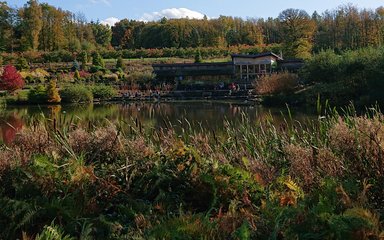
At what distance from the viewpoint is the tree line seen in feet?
177

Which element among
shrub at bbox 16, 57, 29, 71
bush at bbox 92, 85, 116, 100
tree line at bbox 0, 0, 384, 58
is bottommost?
bush at bbox 92, 85, 116, 100

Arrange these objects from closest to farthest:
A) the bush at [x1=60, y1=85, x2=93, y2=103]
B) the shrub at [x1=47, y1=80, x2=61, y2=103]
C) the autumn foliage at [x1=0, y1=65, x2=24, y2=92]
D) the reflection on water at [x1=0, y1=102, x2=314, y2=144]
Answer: the reflection on water at [x1=0, y1=102, x2=314, y2=144] → the shrub at [x1=47, y1=80, x2=61, y2=103] → the bush at [x1=60, y1=85, x2=93, y2=103] → the autumn foliage at [x1=0, y1=65, x2=24, y2=92]

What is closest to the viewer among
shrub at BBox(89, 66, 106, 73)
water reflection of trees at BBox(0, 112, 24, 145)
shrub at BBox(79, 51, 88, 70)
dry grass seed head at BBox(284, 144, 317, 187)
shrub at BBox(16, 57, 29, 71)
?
dry grass seed head at BBox(284, 144, 317, 187)

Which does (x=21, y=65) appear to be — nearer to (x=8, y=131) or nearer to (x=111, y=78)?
(x=111, y=78)

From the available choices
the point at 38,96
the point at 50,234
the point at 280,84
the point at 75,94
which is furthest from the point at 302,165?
the point at 38,96

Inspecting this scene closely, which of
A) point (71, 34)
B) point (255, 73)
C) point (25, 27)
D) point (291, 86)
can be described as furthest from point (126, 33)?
point (291, 86)

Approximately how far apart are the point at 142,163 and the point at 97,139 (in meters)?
0.84

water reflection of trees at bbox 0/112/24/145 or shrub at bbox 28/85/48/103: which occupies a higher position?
water reflection of trees at bbox 0/112/24/145

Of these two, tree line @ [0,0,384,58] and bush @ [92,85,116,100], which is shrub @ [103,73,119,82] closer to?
bush @ [92,85,116,100]

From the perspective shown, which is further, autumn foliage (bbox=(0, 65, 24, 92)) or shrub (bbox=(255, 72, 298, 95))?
autumn foliage (bbox=(0, 65, 24, 92))

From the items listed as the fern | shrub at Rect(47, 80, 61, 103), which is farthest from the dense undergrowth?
shrub at Rect(47, 80, 61, 103)

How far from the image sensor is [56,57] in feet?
192

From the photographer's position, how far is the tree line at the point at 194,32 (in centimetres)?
5397

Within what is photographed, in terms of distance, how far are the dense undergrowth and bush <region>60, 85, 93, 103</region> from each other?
33.8 meters
